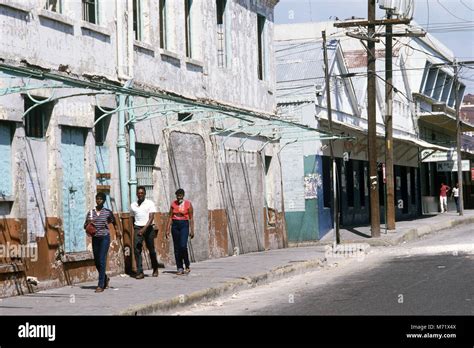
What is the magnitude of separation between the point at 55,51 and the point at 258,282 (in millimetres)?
5848

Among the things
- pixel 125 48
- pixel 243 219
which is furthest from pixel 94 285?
pixel 243 219

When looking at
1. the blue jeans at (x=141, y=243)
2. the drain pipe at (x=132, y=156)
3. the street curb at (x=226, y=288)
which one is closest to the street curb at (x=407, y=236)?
the street curb at (x=226, y=288)

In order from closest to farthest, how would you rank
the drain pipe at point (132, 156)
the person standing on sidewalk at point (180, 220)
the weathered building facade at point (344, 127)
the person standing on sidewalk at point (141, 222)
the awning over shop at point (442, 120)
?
the person standing on sidewalk at point (141, 222) → the person standing on sidewalk at point (180, 220) → the drain pipe at point (132, 156) → the weathered building facade at point (344, 127) → the awning over shop at point (442, 120)

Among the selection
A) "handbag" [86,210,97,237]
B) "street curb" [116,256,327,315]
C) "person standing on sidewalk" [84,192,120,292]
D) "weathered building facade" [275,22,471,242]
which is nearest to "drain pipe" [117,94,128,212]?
"street curb" [116,256,327,315]

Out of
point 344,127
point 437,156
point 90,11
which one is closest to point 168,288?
point 90,11

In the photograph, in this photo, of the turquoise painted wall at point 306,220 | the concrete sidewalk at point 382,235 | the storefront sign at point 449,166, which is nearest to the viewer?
the concrete sidewalk at point 382,235

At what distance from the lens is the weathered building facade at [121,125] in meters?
15.7

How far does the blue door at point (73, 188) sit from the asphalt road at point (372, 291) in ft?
10.1

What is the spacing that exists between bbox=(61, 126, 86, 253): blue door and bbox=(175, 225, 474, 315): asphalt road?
3084 mm

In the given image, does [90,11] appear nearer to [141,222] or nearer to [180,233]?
[141,222]

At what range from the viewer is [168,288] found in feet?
53.5

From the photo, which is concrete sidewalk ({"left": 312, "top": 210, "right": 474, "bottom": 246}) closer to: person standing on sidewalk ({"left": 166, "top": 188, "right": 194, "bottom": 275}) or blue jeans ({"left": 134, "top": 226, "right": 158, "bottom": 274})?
person standing on sidewalk ({"left": 166, "top": 188, "right": 194, "bottom": 275})

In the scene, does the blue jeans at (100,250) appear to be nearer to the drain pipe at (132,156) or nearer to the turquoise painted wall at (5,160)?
the turquoise painted wall at (5,160)
